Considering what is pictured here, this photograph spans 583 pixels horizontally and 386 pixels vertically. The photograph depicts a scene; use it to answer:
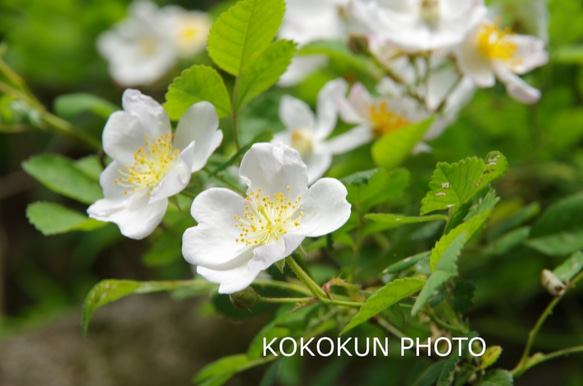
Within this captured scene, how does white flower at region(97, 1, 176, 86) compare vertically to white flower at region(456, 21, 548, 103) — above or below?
below

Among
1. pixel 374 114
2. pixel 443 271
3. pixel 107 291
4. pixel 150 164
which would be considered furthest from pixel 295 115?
pixel 443 271

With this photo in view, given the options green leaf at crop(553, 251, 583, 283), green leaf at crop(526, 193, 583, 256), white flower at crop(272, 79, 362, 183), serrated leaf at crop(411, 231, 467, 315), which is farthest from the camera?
white flower at crop(272, 79, 362, 183)

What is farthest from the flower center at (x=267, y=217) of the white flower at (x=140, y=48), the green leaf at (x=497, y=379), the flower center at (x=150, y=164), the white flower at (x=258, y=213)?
the white flower at (x=140, y=48)

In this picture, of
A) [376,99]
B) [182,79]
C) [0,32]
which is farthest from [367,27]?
[0,32]

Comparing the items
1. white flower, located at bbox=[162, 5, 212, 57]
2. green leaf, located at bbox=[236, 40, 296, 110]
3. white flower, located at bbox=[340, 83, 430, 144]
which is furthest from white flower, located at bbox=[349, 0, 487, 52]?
white flower, located at bbox=[162, 5, 212, 57]

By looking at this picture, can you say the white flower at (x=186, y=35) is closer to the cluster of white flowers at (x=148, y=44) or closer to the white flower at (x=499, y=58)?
the cluster of white flowers at (x=148, y=44)

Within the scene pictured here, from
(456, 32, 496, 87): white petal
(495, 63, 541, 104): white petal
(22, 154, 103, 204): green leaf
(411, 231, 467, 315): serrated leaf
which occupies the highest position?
(411, 231, 467, 315): serrated leaf

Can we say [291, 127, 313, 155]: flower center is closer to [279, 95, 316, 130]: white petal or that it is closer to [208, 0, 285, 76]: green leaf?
[279, 95, 316, 130]: white petal

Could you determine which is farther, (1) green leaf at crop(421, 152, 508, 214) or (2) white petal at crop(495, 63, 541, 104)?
(2) white petal at crop(495, 63, 541, 104)
